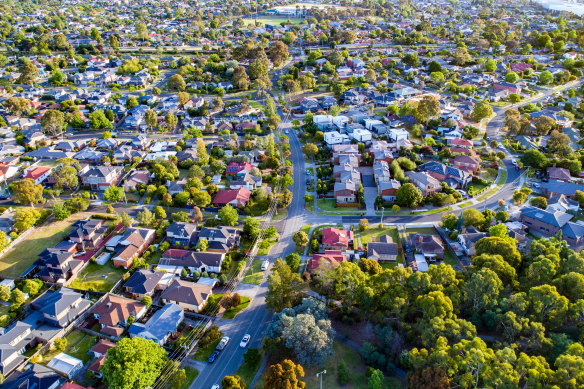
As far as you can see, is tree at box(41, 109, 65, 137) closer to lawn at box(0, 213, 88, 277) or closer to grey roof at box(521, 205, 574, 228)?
lawn at box(0, 213, 88, 277)

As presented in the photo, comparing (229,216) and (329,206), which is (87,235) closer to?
(229,216)

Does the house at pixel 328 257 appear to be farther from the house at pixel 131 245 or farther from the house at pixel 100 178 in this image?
the house at pixel 100 178

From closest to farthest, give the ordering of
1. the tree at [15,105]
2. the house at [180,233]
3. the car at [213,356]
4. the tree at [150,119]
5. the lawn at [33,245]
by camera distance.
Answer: the car at [213,356] < the lawn at [33,245] < the house at [180,233] < the tree at [150,119] < the tree at [15,105]

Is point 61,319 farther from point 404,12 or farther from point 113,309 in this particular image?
point 404,12

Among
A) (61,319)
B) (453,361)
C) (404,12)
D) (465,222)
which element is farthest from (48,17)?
(453,361)

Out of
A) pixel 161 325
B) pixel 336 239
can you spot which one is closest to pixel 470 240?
pixel 336 239

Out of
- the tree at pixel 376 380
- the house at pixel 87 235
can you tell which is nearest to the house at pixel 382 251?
the tree at pixel 376 380
